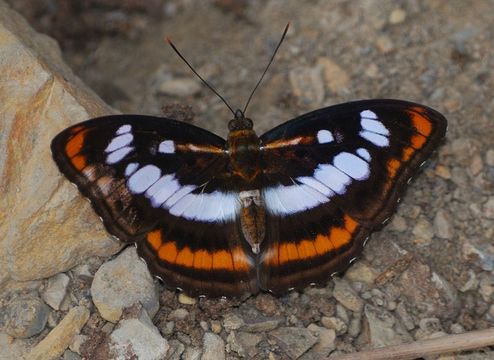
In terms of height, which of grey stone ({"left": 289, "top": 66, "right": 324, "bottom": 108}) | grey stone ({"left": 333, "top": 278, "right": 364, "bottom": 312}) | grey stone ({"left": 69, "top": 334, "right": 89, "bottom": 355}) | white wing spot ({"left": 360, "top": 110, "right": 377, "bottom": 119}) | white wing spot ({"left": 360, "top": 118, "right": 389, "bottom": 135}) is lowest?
grey stone ({"left": 69, "top": 334, "right": 89, "bottom": 355})

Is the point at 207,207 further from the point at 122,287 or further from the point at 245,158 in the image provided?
the point at 122,287

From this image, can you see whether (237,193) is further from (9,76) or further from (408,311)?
(9,76)

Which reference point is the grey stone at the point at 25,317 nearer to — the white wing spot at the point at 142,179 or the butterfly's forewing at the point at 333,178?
the white wing spot at the point at 142,179

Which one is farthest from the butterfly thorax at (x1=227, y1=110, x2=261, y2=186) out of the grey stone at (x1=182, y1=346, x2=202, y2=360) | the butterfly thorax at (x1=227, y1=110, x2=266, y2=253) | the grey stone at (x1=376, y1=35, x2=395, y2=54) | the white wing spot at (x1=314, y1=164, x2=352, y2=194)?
the grey stone at (x1=376, y1=35, x2=395, y2=54)

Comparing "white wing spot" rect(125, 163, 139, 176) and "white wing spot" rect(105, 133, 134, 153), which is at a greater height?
"white wing spot" rect(105, 133, 134, 153)

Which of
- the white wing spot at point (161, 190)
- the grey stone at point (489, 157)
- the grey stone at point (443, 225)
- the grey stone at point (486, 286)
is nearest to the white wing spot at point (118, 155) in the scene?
the white wing spot at point (161, 190)

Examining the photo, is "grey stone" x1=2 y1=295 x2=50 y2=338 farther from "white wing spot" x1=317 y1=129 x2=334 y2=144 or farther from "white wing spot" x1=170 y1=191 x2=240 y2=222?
"white wing spot" x1=317 y1=129 x2=334 y2=144

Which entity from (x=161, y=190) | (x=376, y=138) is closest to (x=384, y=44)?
(x=376, y=138)

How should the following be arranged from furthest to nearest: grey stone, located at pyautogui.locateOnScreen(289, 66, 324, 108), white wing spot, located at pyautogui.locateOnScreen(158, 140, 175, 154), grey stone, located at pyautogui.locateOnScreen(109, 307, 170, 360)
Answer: grey stone, located at pyautogui.locateOnScreen(289, 66, 324, 108) → white wing spot, located at pyautogui.locateOnScreen(158, 140, 175, 154) → grey stone, located at pyautogui.locateOnScreen(109, 307, 170, 360)

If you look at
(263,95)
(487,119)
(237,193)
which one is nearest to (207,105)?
(263,95)
